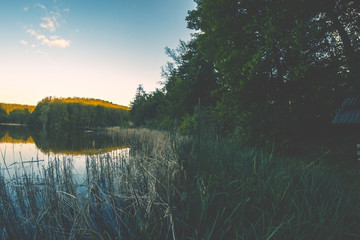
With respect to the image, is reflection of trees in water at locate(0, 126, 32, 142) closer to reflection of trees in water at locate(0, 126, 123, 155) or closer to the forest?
reflection of trees in water at locate(0, 126, 123, 155)

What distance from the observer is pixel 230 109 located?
717 cm

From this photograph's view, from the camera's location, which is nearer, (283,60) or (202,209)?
(202,209)

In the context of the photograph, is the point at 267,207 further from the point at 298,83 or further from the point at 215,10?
the point at 215,10

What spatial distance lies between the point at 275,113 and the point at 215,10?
530 centimetres

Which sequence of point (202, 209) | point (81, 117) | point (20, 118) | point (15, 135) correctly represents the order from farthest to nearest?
1. point (20, 118)
2. point (81, 117)
3. point (15, 135)
4. point (202, 209)

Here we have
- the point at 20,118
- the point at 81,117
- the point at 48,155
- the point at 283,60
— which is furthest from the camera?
the point at 20,118

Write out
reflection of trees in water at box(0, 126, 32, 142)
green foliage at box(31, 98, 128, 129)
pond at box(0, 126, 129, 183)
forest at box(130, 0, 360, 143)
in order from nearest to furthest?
pond at box(0, 126, 129, 183) → forest at box(130, 0, 360, 143) → green foliage at box(31, 98, 128, 129) → reflection of trees in water at box(0, 126, 32, 142)

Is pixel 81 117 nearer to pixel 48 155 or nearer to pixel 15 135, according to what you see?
pixel 15 135

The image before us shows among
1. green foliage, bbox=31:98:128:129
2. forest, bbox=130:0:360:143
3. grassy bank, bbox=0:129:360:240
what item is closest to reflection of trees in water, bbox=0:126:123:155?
green foliage, bbox=31:98:128:129

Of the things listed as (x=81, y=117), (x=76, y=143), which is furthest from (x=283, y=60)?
(x=81, y=117)

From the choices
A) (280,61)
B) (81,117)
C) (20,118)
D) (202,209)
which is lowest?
(202,209)

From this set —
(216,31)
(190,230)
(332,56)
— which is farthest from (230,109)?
(190,230)

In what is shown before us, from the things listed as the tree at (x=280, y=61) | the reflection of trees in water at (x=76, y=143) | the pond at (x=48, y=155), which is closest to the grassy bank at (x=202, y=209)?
the pond at (x=48, y=155)

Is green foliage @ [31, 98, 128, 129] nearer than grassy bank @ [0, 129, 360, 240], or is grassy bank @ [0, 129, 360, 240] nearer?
grassy bank @ [0, 129, 360, 240]
